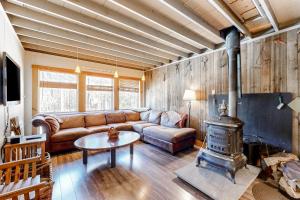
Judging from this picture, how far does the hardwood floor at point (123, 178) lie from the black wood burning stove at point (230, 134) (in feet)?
1.57

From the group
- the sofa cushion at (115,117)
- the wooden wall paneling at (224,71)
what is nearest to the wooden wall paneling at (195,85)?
the wooden wall paneling at (224,71)

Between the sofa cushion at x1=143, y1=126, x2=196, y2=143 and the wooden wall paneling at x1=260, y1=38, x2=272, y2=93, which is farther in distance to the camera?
the sofa cushion at x1=143, y1=126, x2=196, y2=143

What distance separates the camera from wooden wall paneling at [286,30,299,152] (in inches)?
98.2

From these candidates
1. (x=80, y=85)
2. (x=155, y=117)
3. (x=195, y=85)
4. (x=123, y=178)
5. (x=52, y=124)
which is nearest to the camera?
(x=123, y=178)

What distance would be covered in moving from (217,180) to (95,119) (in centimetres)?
350

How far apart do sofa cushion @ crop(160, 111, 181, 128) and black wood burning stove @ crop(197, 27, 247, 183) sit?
4.34 feet

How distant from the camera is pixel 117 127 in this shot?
4.25m

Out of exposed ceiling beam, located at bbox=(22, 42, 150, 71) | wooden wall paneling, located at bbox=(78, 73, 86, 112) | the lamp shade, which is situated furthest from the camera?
wooden wall paneling, located at bbox=(78, 73, 86, 112)

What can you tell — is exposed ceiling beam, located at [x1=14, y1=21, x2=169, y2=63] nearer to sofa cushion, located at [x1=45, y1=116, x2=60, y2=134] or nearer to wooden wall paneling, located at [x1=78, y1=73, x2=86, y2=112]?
wooden wall paneling, located at [x1=78, y1=73, x2=86, y2=112]

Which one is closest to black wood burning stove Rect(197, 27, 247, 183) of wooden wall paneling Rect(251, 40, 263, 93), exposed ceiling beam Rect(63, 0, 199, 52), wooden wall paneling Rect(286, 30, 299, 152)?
wooden wall paneling Rect(251, 40, 263, 93)

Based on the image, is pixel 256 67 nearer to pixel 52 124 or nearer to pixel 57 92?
pixel 52 124

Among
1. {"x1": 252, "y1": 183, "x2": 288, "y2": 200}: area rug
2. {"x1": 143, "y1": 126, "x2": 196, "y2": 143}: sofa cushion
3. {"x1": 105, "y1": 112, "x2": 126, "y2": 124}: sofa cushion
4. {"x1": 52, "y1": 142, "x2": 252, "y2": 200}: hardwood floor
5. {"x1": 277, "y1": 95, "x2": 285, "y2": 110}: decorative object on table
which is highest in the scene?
{"x1": 277, "y1": 95, "x2": 285, "y2": 110}: decorative object on table

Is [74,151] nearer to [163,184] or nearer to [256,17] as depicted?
[163,184]

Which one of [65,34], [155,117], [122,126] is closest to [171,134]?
[155,117]
